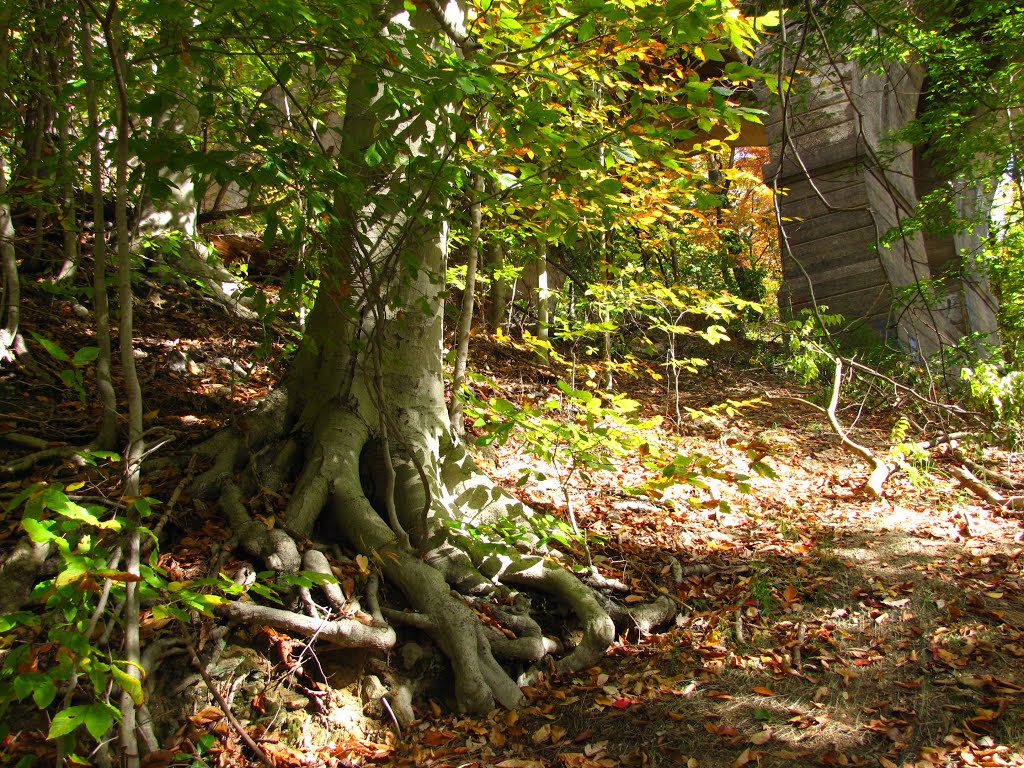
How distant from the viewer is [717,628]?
3.55m

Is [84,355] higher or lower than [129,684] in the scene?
higher

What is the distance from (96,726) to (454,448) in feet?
8.62

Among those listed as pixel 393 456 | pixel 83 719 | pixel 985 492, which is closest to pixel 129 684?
pixel 83 719

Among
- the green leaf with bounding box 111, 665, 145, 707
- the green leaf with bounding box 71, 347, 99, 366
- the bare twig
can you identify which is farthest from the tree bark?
the green leaf with bounding box 111, 665, 145, 707

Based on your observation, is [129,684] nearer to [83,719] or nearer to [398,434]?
[83,719]

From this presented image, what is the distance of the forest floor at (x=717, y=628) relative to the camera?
257 cm

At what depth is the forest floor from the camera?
8.44 ft

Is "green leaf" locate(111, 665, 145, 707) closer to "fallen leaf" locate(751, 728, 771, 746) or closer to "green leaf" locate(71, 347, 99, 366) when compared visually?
"green leaf" locate(71, 347, 99, 366)

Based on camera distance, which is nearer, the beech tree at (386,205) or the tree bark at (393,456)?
the beech tree at (386,205)

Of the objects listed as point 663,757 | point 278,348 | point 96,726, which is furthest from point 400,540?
point 278,348

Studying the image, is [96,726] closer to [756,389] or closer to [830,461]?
[830,461]

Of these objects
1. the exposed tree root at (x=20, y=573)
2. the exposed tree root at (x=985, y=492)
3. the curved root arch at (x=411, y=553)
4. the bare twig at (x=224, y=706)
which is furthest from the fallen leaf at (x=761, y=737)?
the exposed tree root at (x=985, y=492)

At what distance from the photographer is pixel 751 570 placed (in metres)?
4.18

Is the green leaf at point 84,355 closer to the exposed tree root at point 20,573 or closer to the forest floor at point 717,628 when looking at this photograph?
the forest floor at point 717,628
